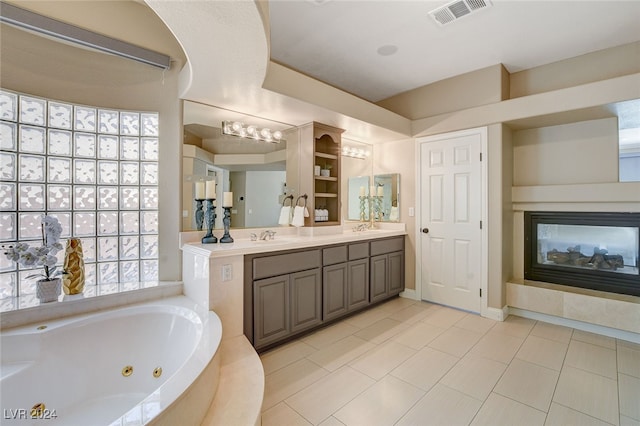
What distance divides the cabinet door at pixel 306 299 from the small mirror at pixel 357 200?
1.65m

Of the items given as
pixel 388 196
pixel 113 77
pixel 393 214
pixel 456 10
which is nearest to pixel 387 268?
pixel 393 214

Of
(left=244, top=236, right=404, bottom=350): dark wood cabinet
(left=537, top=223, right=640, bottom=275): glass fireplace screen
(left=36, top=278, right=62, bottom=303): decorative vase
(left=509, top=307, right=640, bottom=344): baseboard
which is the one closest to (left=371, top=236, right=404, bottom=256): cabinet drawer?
(left=244, top=236, right=404, bottom=350): dark wood cabinet

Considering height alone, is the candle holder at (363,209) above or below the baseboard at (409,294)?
above

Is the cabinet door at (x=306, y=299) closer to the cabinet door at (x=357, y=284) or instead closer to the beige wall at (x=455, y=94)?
the cabinet door at (x=357, y=284)

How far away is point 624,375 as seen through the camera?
84.0 inches

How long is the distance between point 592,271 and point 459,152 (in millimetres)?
1905

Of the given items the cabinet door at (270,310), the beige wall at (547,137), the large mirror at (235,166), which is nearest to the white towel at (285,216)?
the large mirror at (235,166)

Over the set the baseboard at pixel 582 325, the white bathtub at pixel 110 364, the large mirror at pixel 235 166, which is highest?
the large mirror at pixel 235 166

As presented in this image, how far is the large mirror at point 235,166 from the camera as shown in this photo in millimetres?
2615

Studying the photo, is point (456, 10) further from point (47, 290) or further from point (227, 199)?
point (47, 290)

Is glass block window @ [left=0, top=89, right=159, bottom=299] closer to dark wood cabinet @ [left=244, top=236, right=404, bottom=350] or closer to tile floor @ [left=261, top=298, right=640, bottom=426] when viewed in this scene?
dark wood cabinet @ [left=244, top=236, right=404, bottom=350]

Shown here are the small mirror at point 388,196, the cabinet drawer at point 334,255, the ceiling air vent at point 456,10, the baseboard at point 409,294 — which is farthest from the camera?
the small mirror at point 388,196

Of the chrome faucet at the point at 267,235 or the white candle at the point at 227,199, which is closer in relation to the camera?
the white candle at the point at 227,199

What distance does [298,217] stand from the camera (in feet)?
10.6
